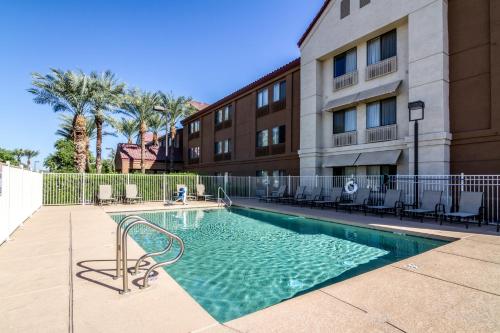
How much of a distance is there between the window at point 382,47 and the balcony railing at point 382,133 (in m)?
3.71

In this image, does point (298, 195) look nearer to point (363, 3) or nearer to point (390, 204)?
point (390, 204)

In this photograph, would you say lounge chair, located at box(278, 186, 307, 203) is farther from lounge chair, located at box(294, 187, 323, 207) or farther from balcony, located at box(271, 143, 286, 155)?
balcony, located at box(271, 143, 286, 155)

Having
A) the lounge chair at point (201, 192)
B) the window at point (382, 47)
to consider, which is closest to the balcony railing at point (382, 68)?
Answer: the window at point (382, 47)

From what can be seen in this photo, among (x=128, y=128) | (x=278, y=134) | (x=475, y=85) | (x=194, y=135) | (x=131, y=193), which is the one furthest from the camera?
(x=128, y=128)

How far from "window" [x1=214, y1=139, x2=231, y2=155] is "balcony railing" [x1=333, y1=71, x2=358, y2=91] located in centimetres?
1301

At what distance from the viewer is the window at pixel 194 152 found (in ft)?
112

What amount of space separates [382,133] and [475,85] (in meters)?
4.34

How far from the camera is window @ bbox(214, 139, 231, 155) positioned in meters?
28.3

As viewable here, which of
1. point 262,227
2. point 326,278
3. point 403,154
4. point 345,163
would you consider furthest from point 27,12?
point 403,154

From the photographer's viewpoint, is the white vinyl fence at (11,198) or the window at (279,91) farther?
the window at (279,91)

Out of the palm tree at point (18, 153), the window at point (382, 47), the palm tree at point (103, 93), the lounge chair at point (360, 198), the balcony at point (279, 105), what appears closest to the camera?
Answer: the lounge chair at point (360, 198)

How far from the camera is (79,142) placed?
63.3ft

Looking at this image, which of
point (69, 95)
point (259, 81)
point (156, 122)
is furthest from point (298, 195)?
point (156, 122)

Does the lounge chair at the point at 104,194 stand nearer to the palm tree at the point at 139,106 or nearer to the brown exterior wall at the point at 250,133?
the brown exterior wall at the point at 250,133
